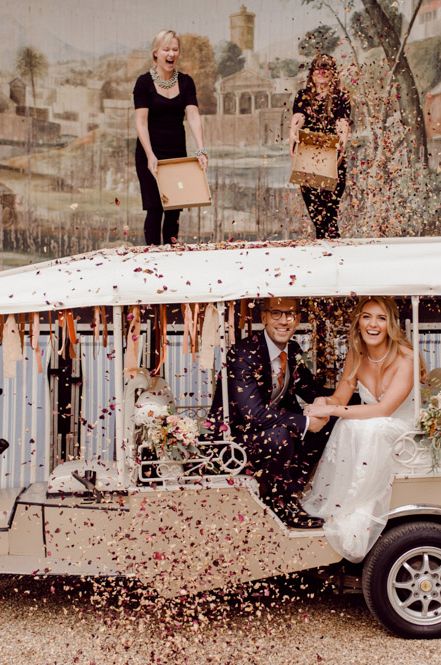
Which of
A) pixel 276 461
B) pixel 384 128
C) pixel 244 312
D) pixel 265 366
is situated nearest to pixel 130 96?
pixel 384 128

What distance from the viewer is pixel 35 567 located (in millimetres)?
5457

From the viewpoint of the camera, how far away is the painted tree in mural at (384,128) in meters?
8.12

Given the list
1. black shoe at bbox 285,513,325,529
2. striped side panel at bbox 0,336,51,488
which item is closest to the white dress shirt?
black shoe at bbox 285,513,325,529

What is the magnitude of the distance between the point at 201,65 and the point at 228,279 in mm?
9851

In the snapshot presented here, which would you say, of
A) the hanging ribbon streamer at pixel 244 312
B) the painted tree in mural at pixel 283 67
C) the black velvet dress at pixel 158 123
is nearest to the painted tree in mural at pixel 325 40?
the painted tree in mural at pixel 283 67

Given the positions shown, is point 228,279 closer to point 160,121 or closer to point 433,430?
point 433,430

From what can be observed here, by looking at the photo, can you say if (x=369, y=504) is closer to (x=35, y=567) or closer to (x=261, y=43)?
(x=35, y=567)

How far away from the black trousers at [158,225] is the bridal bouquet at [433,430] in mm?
3277

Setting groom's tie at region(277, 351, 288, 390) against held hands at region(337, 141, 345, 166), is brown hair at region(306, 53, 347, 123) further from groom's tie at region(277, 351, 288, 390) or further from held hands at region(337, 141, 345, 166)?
groom's tie at region(277, 351, 288, 390)

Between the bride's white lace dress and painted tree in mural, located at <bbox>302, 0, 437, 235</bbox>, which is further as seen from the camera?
painted tree in mural, located at <bbox>302, 0, 437, 235</bbox>

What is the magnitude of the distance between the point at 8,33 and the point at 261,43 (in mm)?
3739

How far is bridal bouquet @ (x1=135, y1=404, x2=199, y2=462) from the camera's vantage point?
5.41 meters

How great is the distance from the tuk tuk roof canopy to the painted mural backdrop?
325 inches

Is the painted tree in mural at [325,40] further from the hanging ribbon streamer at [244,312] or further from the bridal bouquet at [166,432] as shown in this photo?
the bridal bouquet at [166,432]
